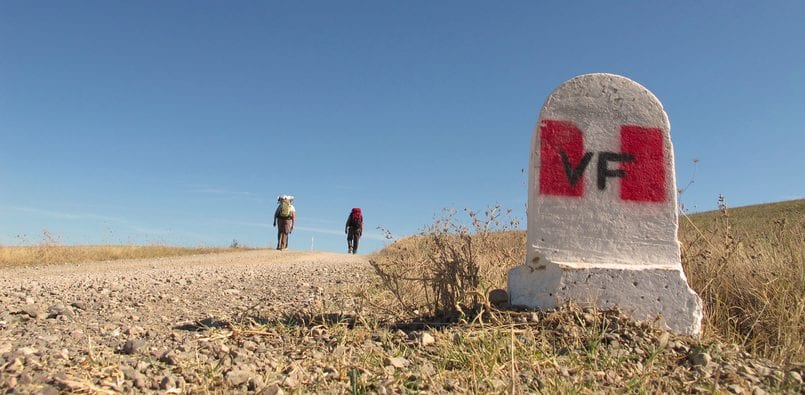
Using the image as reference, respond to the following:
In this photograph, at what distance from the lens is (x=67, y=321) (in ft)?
13.1

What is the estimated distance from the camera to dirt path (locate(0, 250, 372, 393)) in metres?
2.58

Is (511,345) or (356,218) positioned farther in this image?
(356,218)

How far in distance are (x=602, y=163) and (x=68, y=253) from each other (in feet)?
40.1

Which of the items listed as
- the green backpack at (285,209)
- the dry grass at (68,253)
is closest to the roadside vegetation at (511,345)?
the dry grass at (68,253)

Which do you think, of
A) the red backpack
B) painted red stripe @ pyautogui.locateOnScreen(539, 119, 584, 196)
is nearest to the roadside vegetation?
painted red stripe @ pyautogui.locateOnScreen(539, 119, 584, 196)

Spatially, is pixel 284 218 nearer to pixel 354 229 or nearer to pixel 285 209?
pixel 285 209

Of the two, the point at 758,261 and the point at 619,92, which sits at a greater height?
the point at 619,92

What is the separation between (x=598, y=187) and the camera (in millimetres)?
4066

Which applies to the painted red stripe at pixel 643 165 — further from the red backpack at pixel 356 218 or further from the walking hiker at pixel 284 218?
the red backpack at pixel 356 218

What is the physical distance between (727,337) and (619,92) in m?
1.94

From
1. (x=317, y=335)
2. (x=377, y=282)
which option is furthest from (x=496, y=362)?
(x=377, y=282)

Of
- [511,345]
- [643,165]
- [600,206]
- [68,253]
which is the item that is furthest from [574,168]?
[68,253]

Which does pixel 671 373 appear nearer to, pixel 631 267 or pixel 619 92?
pixel 631 267

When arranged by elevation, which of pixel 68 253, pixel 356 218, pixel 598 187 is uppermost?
pixel 356 218
